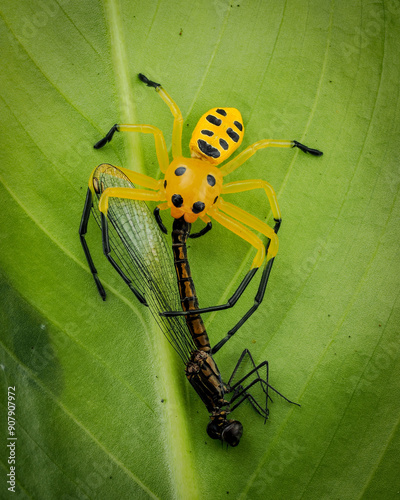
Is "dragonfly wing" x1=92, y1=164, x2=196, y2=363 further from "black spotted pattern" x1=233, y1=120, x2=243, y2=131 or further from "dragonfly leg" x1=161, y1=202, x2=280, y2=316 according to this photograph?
"black spotted pattern" x1=233, y1=120, x2=243, y2=131

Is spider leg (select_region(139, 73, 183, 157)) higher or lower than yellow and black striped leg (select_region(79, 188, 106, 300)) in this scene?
higher

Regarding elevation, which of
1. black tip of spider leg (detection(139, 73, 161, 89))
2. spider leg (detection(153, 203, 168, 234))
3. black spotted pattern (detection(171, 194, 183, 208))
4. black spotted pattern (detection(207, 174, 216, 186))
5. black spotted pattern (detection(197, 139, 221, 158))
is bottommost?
spider leg (detection(153, 203, 168, 234))

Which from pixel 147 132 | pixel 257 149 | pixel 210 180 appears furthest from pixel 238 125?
pixel 147 132

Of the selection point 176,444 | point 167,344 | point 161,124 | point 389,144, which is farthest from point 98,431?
point 389,144

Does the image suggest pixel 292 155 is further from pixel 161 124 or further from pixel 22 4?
pixel 22 4

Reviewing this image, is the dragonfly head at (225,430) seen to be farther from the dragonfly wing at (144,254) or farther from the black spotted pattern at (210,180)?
the black spotted pattern at (210,180)

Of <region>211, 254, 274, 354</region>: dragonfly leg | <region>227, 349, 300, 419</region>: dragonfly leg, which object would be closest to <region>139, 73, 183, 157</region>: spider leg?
<region>211, 254, 274, 354</region>: dragonfly leg
